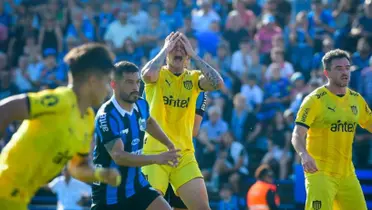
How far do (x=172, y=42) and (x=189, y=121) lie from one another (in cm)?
108

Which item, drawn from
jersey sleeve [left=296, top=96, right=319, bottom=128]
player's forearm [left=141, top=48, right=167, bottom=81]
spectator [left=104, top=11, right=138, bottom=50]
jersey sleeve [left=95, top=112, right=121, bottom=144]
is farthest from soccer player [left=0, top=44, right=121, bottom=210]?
spectator [left=104, top=11, right=138, bottom=50]

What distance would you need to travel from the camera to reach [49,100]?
670 cm

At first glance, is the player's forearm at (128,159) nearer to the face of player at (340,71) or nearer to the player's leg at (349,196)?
the player's leg at (349,196)

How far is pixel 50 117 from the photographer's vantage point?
6.77m

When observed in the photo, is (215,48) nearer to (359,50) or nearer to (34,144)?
(359,50)

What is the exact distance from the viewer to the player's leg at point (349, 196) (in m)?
10.2

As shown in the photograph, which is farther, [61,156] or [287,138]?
[287,138]

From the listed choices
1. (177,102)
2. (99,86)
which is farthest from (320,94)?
(99,86)

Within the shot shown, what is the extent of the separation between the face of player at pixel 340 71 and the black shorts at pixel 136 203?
298 centimetres

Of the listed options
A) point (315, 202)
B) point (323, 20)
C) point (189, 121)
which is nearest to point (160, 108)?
point (189, 121)

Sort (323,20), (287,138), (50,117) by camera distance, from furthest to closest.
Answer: (323,20)
(287,138)
(50,117)

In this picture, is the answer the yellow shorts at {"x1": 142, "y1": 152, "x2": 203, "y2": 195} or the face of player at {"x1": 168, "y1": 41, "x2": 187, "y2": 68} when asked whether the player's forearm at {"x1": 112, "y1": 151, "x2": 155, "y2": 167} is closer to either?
the yellow shorts at {"x1": 142, "y1": 152, "x2": 203, "y2": 195}

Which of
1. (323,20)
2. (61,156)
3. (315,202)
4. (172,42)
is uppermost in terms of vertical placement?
(323,20)

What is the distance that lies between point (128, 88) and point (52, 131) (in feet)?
7.75
